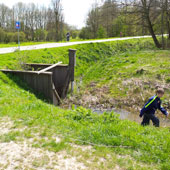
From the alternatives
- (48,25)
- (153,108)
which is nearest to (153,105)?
(153,108)

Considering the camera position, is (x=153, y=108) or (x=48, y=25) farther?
(x=48, y=25)

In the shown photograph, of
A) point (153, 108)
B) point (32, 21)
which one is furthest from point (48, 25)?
point (153, 108)

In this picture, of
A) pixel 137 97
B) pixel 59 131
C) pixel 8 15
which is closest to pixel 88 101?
pixel 137 97

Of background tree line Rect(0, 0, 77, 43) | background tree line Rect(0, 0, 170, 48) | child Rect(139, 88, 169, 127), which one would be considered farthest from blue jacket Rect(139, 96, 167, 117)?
background tree line Rect(0, 0, 77, 43)

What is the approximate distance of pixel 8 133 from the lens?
3.88 metres

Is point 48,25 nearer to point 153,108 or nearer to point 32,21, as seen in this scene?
point 32,21

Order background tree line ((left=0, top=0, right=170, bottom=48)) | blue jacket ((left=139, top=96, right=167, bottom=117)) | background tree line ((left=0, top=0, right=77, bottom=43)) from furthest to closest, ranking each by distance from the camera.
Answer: background tree line ((left=0, top=0, right=77, bottom=43)) → background tree line ((left=0, top=0, right=170, bottom=48)) → blue jacket ((left=139, top=96, right=167, bottom=117))

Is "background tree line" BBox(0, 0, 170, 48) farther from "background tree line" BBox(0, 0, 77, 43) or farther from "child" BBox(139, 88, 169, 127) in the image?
"child" BBox(139, 88, 169, 127)

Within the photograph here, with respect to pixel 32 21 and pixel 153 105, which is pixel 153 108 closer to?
pixel 153 105

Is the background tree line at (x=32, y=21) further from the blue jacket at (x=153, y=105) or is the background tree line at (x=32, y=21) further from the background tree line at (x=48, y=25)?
the blue jacket at (x=153, y=105)

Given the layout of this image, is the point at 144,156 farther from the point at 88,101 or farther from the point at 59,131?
the point at 88,101

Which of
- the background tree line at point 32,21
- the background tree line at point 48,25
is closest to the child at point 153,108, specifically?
the background tree line at point 48,25

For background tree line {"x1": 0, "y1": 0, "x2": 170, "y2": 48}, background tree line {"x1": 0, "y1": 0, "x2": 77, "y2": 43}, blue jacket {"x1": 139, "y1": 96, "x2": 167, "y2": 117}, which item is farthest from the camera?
background tree line {"x1": 0, "y1": 0, "x2": 77, "y2": 43}

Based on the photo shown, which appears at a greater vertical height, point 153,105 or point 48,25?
point 48,25
